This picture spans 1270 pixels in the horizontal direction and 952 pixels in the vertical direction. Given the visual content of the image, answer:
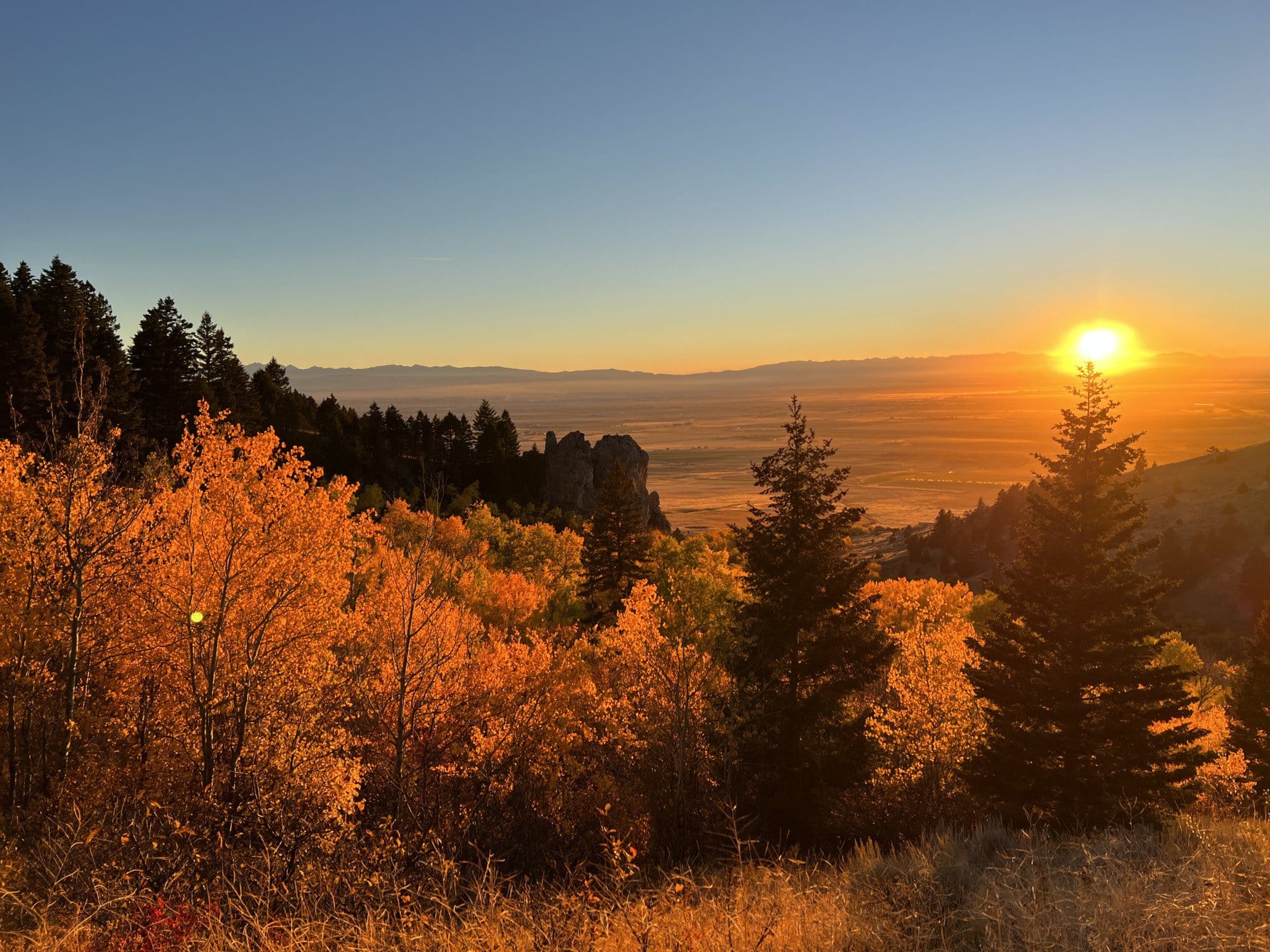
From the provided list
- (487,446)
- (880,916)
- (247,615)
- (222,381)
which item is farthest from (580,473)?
(880,916)

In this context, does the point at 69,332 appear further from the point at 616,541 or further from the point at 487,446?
the point at 487,446

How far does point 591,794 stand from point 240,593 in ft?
43.1

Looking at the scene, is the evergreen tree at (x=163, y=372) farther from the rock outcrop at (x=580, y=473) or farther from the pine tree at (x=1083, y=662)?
the pine tree at (x=1083, y=662)

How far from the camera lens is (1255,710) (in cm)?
2447

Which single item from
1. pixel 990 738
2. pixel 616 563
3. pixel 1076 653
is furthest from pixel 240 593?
pixel 616 563

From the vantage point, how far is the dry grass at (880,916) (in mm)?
6535

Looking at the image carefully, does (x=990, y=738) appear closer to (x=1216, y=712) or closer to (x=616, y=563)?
(x=1216, y=712)

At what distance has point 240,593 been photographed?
1567 centimetres

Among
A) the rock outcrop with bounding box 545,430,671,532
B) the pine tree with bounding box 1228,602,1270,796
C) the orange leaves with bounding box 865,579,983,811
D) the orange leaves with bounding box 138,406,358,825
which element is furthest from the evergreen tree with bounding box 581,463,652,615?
the rock outcrop with bounding box 545,430,671,532

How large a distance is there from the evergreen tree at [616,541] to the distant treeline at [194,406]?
10846 mm

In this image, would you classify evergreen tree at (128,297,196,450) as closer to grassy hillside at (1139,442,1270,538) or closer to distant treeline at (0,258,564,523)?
distant treeline at (0,258,564,523)

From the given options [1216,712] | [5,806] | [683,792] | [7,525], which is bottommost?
[1216,712]

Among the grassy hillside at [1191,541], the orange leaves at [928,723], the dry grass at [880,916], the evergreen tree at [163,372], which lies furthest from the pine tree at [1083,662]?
the evergreen tree at [163,372]

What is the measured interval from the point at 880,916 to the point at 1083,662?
529 inches
